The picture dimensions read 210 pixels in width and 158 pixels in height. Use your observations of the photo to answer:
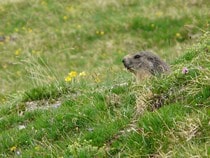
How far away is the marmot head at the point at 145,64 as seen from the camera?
26.1ft

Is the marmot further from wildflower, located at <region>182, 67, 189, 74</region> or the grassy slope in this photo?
wildflower, located at <region>182, 67, 189, 74</region>

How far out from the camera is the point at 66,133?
6891 mm

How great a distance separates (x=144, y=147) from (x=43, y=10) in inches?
611

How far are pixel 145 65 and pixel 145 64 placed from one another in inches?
0.7

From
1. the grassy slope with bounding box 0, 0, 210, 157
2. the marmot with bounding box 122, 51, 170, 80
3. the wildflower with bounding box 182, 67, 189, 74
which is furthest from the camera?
the marmot with bounding box 122, 51, 170, 80

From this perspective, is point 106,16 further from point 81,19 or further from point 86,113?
point 86,113

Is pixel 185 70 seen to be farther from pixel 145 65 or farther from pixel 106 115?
pixel 145 65

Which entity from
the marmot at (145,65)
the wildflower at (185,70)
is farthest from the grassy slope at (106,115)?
the marmot at (145,65)

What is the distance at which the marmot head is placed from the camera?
26.1 feet

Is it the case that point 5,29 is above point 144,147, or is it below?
below

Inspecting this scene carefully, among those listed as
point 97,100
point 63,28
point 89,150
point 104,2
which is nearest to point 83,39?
point 63,28

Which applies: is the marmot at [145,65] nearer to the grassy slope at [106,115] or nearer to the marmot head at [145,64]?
the marmot head at [145,64]

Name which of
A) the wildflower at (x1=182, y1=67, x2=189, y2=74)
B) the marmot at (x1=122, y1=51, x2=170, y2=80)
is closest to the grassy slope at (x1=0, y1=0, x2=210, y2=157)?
the wildflower at (x1=182, y1=67, x2=189, y2=74)

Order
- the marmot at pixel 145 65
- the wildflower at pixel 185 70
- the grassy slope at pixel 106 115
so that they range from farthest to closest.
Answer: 1. the marmot at pixel 145 65
2. the wildflower at pixel 185 70
3. the grassy slope at pixel 106 115
